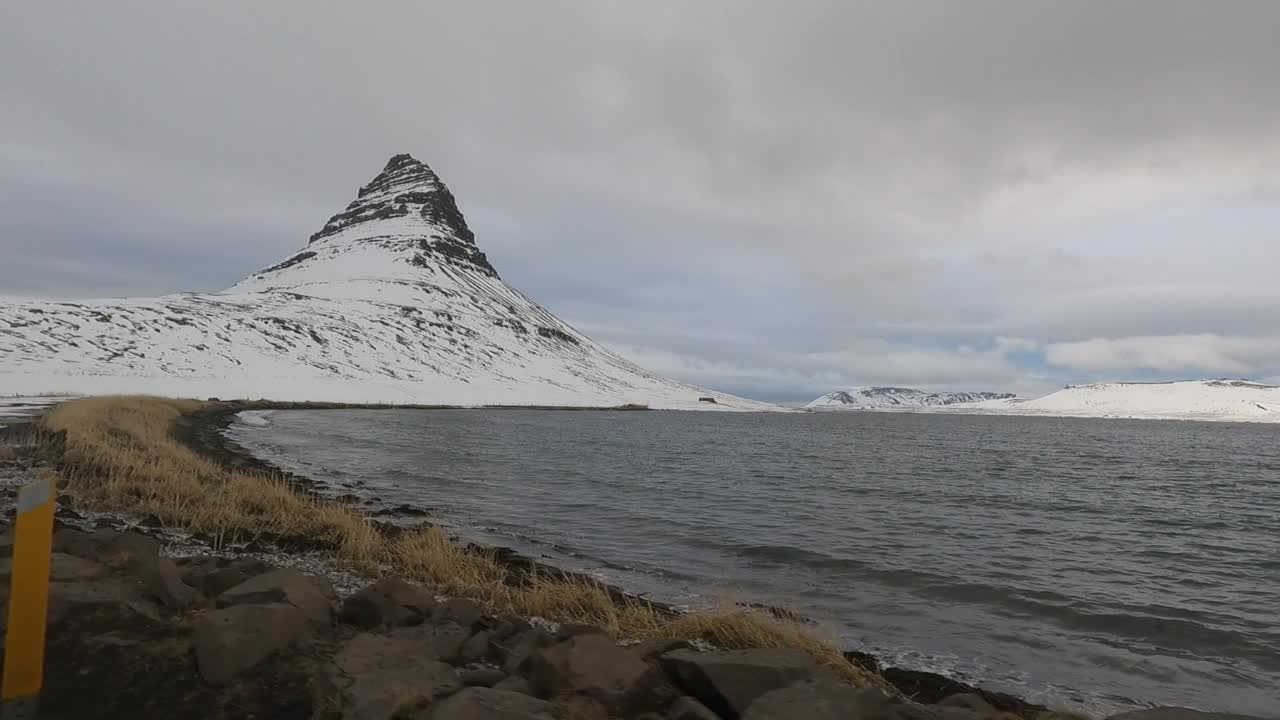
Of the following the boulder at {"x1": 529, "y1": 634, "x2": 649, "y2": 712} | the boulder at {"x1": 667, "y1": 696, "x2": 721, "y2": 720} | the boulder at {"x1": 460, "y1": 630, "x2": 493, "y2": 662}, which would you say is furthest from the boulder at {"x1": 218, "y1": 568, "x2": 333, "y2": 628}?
the boulder at {"x1": 667, "y1": 696, "x2": 721, "y2": 720}

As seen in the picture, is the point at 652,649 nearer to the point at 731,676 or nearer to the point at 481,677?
the point at 731,676

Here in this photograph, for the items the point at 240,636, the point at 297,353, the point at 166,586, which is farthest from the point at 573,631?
the point at 297,353

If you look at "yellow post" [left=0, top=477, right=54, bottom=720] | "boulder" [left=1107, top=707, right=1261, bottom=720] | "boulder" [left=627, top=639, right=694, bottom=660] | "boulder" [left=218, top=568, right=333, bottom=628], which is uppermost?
"yellow post" [left=0, top=477, right=54, bottom=720]

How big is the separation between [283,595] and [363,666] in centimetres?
160

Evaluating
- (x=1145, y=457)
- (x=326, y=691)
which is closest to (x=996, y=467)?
(x=1145, y=457)

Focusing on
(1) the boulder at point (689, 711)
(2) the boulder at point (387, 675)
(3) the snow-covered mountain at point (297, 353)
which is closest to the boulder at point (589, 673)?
(1) the boulder at point (689, 711)

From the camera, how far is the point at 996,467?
132 ft

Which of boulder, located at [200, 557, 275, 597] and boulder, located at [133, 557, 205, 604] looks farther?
boulder, located at [200, 557, 275, 597]

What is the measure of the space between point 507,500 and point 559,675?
17.4m

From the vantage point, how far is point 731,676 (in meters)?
5.87

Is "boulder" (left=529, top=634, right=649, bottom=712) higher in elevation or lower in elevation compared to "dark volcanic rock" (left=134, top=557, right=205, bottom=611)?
lower

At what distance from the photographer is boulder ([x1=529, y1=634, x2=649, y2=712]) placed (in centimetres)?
557

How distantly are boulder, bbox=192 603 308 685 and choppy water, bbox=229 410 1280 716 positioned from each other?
23.2 feet

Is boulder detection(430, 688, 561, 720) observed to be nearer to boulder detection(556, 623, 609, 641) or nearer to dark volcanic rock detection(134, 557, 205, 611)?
boulder detection(556, 623, 609, 641)
